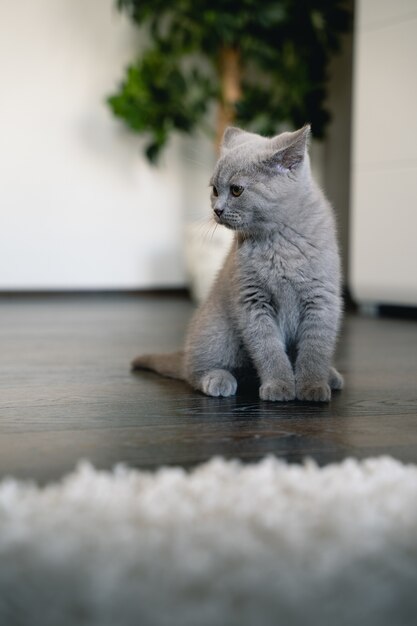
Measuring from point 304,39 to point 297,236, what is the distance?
274 centimetres

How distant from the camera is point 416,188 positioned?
3150 mm

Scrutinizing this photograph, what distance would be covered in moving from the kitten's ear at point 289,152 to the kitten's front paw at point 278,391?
41 cm

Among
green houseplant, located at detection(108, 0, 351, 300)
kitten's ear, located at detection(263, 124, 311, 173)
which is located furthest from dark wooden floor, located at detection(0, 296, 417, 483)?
green houseplant, located at detection(108, 0, 351, 300)

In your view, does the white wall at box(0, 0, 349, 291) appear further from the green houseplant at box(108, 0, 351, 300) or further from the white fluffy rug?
the white fluffy rug

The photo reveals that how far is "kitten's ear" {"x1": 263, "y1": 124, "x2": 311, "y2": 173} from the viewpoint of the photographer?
4.93ft

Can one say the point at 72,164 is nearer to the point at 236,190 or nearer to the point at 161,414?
the point at 236,190

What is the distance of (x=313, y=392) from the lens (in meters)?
1.49

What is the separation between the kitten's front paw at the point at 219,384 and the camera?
5.14 feet

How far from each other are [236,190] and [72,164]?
3012 mm

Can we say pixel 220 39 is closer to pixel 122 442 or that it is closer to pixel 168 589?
pixel 122 442

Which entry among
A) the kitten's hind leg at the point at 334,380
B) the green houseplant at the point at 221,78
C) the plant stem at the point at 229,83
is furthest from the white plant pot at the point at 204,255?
the kitten's hind leg at the point at 334,380

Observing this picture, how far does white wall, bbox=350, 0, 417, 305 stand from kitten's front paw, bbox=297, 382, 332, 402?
1814mm

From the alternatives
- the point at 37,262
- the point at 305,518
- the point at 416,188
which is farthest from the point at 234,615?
the point at 37,262

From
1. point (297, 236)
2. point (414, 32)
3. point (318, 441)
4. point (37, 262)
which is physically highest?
point (414, 32)
